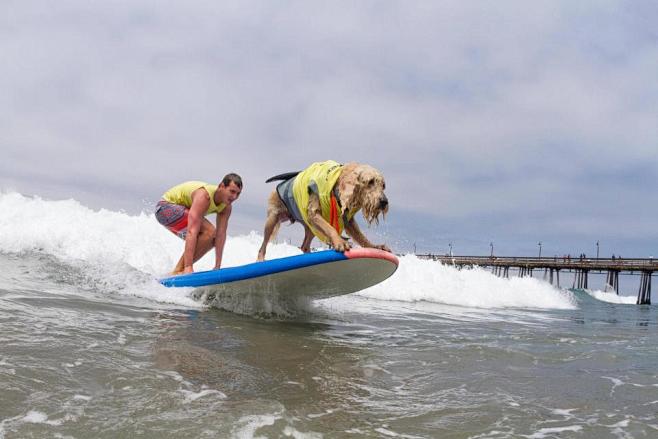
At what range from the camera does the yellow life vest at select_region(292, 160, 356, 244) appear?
5500 millimetres

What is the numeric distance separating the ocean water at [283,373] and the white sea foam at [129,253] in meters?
0.34

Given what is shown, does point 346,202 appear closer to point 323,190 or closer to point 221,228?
point 323,190

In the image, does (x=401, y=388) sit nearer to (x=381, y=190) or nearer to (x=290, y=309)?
(x=381, y=190)

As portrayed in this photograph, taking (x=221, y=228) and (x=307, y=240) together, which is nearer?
(x=307, y=240)

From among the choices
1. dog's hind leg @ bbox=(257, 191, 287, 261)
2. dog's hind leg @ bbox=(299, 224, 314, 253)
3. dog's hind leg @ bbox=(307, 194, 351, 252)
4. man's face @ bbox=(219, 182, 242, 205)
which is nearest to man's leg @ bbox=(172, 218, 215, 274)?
man's face @ bbox=(219, 182, 242, 205)

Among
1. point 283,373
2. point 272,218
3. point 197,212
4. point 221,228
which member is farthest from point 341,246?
point 221,228

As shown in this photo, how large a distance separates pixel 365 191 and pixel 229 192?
81.3 inches

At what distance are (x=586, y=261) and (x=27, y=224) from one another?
143 ft

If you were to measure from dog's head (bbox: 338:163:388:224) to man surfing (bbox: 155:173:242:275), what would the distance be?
176 cm

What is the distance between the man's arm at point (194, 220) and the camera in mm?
6523

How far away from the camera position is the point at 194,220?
6.52 meters

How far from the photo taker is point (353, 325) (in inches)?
247

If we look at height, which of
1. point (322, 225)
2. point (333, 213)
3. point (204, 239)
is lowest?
point (204, 239)

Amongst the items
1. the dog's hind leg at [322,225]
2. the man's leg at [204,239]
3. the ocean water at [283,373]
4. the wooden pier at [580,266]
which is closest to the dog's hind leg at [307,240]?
the ocean water at [283,373]
